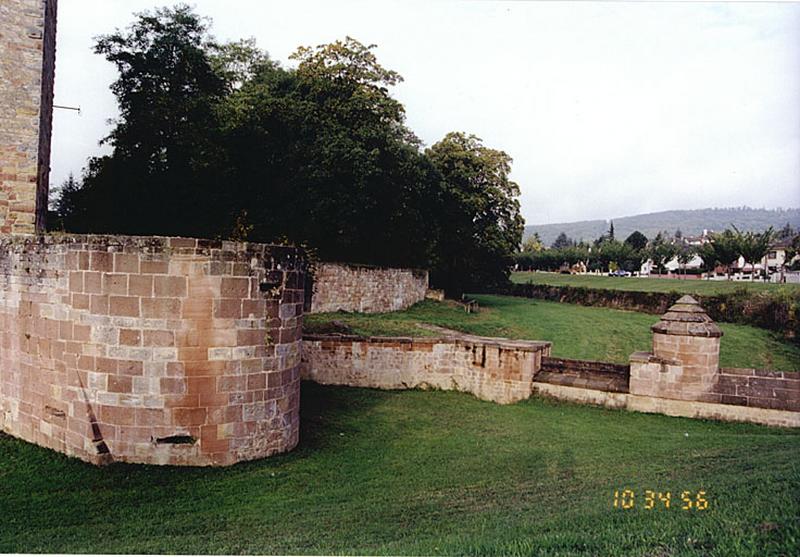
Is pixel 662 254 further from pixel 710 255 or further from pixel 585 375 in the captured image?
pixel 585 375

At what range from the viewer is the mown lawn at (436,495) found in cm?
541

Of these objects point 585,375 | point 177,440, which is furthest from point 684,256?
point 177,440

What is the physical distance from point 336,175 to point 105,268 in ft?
61.6

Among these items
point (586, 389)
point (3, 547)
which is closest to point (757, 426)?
point (586, 389)

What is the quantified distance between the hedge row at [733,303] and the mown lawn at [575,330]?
937 millimetres

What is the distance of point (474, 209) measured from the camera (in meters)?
38.2

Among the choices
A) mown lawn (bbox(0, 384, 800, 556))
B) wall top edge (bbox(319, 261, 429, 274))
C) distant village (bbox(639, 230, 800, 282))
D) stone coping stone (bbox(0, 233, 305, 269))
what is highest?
distant village (bbox(639, 230, 800, 282))

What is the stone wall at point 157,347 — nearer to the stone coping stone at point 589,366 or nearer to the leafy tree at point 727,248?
the stone coping stone at point 589,366

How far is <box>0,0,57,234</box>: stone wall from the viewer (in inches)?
419

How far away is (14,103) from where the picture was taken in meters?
10.8

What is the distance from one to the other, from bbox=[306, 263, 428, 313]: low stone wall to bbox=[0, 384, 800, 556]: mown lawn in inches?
579

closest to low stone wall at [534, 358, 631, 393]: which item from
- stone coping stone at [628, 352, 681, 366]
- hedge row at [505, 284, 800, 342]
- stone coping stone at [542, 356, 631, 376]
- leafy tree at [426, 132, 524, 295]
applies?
stone coping stone at [542, 356, 631, 376]

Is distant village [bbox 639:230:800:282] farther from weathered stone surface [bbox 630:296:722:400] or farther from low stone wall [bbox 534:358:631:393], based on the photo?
weathered stone surface [bbox 630:296:722:400]

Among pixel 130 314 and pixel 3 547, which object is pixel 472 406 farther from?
pixel 3 547
